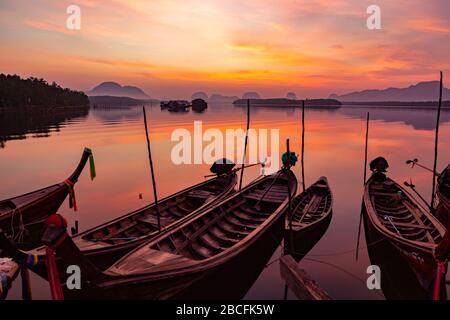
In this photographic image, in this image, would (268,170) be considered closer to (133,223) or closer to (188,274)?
(133,223)

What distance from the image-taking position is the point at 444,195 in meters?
16.0

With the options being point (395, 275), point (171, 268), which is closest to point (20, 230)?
point (171, 268)

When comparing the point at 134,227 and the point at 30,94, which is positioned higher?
the point at 30,94

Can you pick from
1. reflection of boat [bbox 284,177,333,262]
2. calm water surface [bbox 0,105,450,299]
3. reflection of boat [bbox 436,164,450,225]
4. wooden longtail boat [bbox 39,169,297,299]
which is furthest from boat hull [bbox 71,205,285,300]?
reflection of boat [bbox 436,164,450,225]

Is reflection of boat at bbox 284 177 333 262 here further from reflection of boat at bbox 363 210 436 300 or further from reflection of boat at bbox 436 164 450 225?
reflection of boat at bbox 436 164 450 225

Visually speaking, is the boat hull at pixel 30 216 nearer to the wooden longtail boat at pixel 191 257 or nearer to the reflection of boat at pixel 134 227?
the reflection of boat at pixel 134 227

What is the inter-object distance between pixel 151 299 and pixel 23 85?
123m

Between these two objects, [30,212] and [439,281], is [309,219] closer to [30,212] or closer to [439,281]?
[439,281]

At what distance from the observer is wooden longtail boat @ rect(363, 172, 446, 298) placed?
8336mm

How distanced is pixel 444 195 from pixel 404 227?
5557 mm

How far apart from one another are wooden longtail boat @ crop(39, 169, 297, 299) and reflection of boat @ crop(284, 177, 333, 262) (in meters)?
1.07

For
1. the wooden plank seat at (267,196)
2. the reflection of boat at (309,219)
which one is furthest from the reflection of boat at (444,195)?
the wooden plank seat at (267,196)

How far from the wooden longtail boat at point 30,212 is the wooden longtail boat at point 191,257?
6730 millimetres
